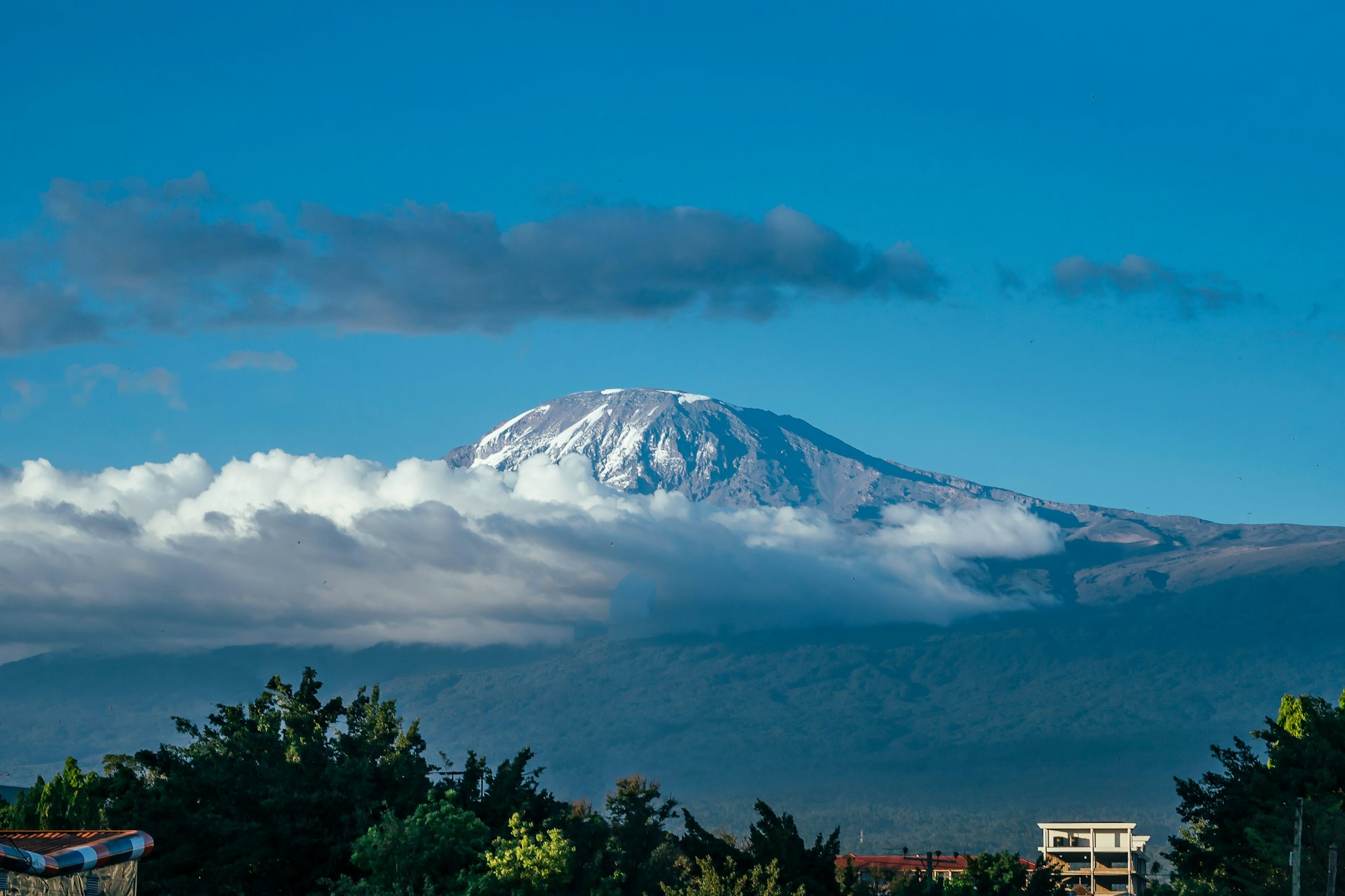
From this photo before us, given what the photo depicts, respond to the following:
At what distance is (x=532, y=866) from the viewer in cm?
5025

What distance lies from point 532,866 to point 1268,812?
36446mm

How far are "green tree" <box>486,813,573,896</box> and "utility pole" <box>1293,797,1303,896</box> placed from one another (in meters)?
23.8

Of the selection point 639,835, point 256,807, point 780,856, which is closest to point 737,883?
point 780,856

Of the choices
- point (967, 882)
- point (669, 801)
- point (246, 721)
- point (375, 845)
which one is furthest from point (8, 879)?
point (669, 801)

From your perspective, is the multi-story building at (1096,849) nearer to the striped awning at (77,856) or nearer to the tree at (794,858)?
the tree at (794,858)

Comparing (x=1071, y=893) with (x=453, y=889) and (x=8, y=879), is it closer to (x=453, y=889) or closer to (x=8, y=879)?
(x=453, y=889)

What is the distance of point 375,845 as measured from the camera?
5138cm

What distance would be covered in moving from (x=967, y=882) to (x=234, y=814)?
5078 cm

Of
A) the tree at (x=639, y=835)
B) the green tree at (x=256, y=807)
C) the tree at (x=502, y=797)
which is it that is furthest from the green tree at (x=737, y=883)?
the tree at (x=639, y=835)

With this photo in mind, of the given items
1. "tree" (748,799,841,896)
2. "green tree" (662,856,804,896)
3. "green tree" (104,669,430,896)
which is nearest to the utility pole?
"tree" (748,799,841,896)

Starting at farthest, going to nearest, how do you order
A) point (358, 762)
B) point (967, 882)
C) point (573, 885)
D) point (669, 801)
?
point (669, 801)
point (967, 882)
point (358, 762)
point (573, 885)

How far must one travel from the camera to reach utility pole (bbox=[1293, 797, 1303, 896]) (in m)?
51.5

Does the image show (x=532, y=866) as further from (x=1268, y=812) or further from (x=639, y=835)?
(x=639, y=835)

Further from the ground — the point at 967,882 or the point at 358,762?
the point at 358,762
